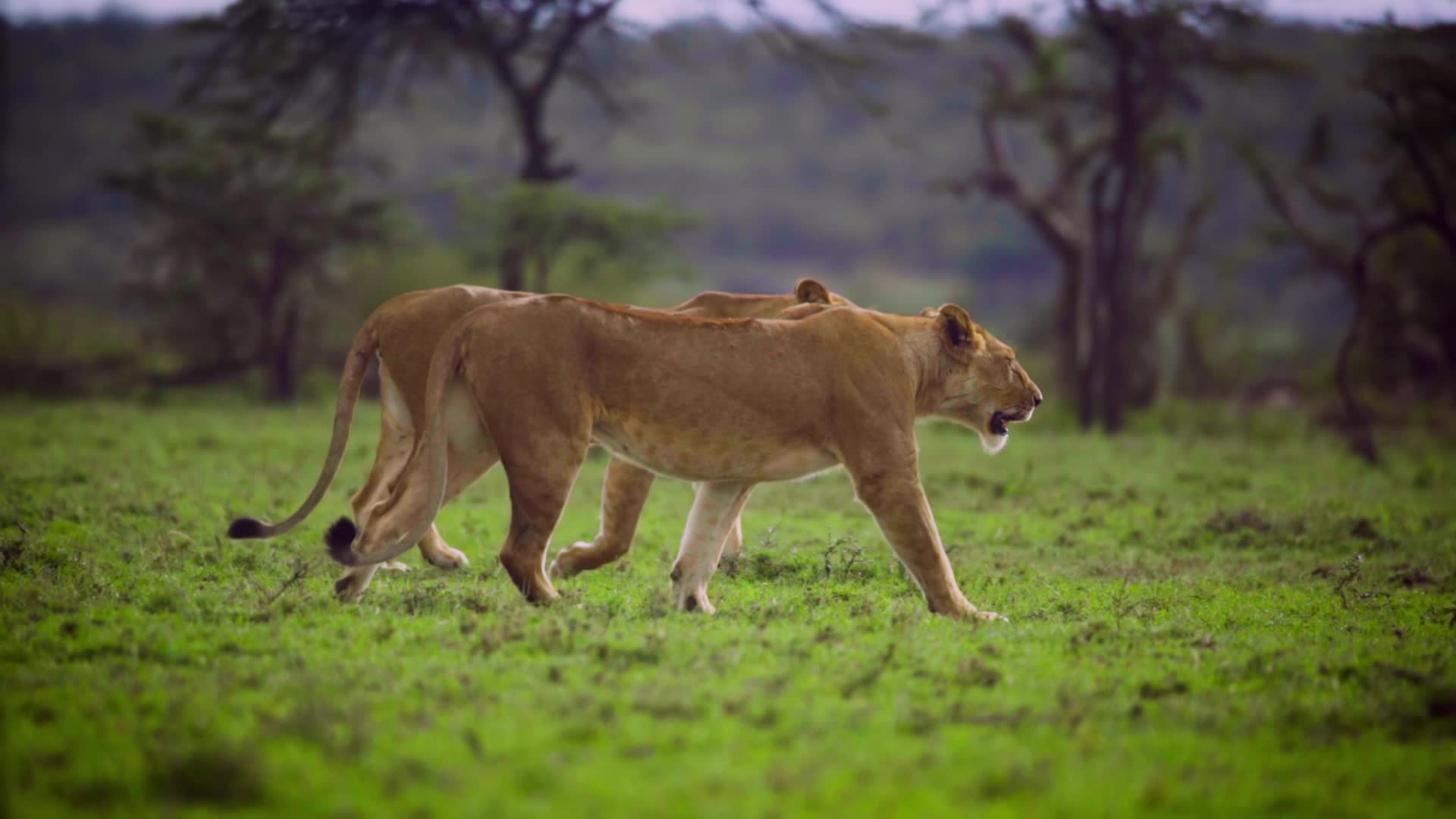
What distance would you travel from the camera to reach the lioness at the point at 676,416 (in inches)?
227

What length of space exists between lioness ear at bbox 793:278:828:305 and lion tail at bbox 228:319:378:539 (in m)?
2.19

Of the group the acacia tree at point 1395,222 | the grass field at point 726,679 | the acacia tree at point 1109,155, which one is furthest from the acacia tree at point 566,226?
the grass field at point 726,679

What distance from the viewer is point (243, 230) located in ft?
67.9

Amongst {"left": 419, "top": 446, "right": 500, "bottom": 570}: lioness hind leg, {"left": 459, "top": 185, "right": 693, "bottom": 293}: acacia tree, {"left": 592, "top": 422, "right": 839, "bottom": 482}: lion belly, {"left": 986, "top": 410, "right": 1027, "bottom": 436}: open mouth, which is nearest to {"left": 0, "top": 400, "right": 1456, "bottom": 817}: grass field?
{"left": 419, "top": 446, "right": 500, "bottom": 570}: lioness hind leg

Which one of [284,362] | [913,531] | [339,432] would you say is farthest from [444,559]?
[284,362]

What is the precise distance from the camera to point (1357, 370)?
75.5 ft

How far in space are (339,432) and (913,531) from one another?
8.08 ft

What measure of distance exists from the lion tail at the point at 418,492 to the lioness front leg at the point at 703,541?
106 cm

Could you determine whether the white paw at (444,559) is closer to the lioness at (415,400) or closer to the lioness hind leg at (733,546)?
the lioness at (415,400)

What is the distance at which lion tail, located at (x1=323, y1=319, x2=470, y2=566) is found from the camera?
545 cm

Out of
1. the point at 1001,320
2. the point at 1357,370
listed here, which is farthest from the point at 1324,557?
the point at 1001,320

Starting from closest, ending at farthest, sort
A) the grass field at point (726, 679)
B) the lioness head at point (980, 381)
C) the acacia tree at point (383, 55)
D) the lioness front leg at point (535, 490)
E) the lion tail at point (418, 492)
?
the grass field at point (726, 679)
the lion tail at point (418, 492)
the lioness front leg at point (535, 490)
the lioness head at point (980, 381)
the acacia tree at point (383, 55)

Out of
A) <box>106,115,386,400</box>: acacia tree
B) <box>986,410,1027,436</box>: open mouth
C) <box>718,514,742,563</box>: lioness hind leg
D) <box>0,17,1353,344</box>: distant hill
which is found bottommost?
<box>0,17,1353,344</box>: distant hill

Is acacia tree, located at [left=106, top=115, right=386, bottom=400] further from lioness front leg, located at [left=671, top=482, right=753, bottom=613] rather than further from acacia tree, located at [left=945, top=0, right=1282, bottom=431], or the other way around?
lioness front leg, located at [left=671, top=482, right=753, bottom=613]
